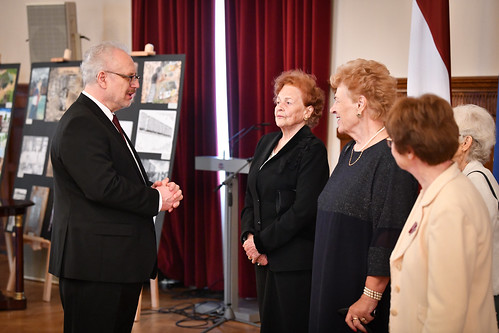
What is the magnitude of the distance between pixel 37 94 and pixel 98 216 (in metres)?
3.11

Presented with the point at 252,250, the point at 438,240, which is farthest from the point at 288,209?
the point at 438,240

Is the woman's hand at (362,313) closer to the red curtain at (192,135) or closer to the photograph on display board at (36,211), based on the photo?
the red curtain at (192,135)

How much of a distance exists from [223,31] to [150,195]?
2.75 metres

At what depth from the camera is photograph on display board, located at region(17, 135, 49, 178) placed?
4.98 metres

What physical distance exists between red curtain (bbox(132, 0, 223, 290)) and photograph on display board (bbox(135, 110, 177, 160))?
0.55m

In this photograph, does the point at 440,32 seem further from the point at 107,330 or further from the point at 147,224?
the point at 107,330

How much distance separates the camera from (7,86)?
5.29m

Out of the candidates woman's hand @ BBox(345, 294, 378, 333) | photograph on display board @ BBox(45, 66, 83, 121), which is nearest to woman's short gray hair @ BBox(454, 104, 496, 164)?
woman's hand @ BBox(345, 294, 378, 333)

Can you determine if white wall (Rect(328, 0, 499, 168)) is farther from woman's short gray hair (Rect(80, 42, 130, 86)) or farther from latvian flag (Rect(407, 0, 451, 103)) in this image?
woman's short gray hair (Rect(80, 42, 130, 86))

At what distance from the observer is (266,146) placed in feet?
9.91

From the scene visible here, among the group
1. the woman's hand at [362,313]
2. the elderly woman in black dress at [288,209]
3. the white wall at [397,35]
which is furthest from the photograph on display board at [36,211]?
the woman's hand at [362,313]

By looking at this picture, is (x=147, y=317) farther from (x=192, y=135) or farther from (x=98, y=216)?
(x=98, y=216)

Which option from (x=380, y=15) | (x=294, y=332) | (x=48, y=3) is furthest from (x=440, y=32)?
(x=48, y=3)

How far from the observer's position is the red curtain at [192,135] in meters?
4.92
